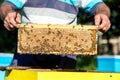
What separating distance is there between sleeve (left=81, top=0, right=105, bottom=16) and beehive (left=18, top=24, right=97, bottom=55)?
39 centimetres

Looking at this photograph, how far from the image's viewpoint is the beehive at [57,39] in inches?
97.6

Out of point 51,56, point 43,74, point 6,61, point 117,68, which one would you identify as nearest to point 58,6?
point 51,56

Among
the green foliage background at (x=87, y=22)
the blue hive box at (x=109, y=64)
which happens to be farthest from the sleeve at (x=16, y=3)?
the green foliage background at (x=87, y=22)

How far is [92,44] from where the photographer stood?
251 cm

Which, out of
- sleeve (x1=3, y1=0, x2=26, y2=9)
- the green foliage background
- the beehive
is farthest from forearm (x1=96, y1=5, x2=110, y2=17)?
the green foliage background

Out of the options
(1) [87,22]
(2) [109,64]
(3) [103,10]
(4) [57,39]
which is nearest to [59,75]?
(4) [57,39]

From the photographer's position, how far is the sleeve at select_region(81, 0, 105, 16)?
9.41ft

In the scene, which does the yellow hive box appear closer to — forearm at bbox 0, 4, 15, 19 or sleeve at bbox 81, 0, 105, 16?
forearm at bbox 0, 4, 15, 19

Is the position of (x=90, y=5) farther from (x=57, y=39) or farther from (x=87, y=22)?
(x=87, y=22)

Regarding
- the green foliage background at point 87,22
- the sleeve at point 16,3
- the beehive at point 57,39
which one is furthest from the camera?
the green foliage background at point 87,22

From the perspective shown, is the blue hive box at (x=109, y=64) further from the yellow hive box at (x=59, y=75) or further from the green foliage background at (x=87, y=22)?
the yellow hive box at (x=59, y=75)

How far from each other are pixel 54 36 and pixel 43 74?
1.19 ft

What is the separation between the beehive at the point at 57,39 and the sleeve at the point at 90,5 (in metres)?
0.39

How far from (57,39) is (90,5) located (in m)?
0.48
